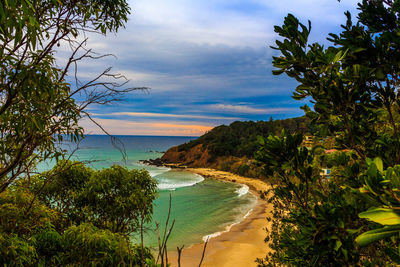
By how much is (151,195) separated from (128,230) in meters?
1.34

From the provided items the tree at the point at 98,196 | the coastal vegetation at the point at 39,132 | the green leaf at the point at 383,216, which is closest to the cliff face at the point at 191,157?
the tree at the point at 98,196

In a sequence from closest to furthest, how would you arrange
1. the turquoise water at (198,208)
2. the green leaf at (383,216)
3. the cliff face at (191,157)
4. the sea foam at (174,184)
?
the green leaf at (383,216) → the turquoise water at (198,208) → the sea foam at (174,184) → the cliff face at (191,157)

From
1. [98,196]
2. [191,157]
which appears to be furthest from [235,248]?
[191,157]

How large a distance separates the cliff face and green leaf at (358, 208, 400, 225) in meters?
43.7

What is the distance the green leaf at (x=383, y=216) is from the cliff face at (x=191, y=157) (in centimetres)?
4367

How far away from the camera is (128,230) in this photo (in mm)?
7160

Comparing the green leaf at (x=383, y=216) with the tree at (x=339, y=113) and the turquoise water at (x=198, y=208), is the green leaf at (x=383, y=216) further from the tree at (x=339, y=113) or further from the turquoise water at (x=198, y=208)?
the turquoise water at (x=198, y=208)

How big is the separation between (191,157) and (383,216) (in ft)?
155

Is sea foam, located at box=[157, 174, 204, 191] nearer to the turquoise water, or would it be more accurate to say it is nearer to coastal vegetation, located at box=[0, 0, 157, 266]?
the turquoise water

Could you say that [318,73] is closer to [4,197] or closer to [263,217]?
[4,197]

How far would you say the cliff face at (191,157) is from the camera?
4525 cm

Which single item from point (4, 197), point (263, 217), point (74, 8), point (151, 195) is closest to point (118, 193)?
point (151, 195)

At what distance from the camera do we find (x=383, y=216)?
2.47 ft

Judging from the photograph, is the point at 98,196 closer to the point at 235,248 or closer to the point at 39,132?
the point at 39,132
